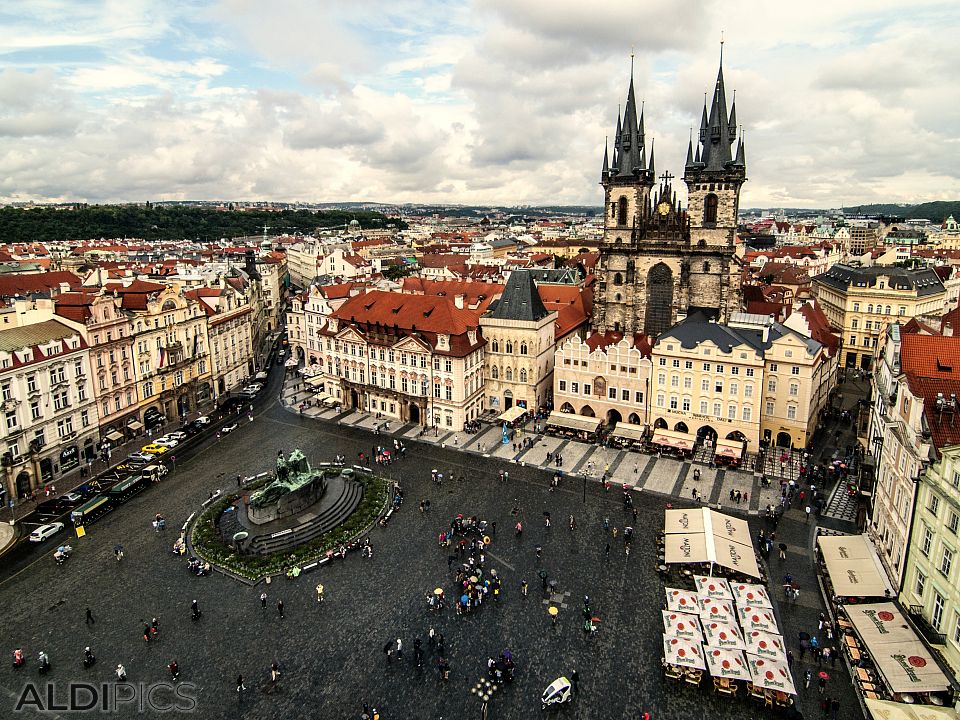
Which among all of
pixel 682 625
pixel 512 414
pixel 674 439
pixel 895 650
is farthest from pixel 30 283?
pixel 895 650

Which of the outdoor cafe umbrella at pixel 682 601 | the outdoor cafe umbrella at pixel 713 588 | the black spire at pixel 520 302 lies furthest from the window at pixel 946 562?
the black spire at pixel 520 302

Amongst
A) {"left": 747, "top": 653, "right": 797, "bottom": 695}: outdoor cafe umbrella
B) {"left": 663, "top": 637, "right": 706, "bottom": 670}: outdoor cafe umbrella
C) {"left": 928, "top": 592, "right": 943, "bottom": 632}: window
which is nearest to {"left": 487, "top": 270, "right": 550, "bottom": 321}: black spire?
{"left": 663, "top": 637, "right": 706, "bottom": 670}: outdoor cafe umbrella

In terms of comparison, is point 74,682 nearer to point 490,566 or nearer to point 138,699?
point 138,699

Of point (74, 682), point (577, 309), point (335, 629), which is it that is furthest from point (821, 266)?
point (74, 682)

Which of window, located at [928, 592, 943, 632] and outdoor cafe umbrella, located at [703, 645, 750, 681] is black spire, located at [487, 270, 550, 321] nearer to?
outdoor cafe umbrella, located at [703, 645, 750, 681]

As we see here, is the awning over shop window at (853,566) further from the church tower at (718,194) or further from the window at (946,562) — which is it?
the church tower at (718,194)

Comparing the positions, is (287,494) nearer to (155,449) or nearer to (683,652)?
(155,449)
